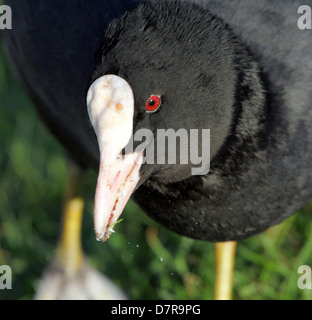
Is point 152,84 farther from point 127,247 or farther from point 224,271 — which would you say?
point 127,247

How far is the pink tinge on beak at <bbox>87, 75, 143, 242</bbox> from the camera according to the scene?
1688mm

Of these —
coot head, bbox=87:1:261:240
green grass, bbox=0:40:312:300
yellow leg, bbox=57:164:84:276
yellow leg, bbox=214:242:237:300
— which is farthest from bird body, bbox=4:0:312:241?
yellow leg, bbox=57:164:84:276

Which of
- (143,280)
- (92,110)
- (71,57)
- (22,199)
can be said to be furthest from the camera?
(22,199)

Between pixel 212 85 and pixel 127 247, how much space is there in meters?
1.20

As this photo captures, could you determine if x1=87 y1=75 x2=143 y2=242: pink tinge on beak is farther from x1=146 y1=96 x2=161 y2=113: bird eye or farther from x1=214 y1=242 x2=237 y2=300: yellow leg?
x1=214 y1=242 x2=237 y2=300: yellow leg

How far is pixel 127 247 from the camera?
286 cm

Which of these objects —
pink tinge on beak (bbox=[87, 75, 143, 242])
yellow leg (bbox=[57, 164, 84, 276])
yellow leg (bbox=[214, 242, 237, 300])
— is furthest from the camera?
yellow leg (bbox=[57, 164, 84, 276])

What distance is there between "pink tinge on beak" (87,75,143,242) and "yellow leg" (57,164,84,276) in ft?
3.97

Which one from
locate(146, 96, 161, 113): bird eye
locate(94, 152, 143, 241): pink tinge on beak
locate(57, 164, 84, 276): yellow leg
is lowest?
locate(94, 152, 143, 241): pink tinge on beak

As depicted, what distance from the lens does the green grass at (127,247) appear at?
2729mm

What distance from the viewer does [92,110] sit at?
172 centimetres

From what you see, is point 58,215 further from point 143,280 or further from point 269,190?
point 269,190
